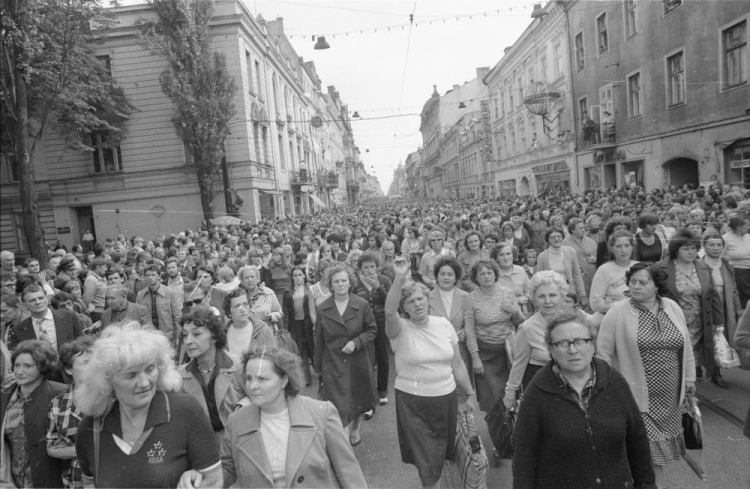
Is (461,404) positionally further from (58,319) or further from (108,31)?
(108,31)

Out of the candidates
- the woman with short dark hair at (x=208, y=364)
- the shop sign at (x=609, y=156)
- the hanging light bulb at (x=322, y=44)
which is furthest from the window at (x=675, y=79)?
the woman with short dark hair at (x=208, y=364)

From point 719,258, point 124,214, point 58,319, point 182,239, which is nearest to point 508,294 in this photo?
Answer: point 719,258

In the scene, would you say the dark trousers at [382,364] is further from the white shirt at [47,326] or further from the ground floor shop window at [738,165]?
the ground floor shop window at [738,165]

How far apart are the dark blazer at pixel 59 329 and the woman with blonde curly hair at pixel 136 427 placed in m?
2.79

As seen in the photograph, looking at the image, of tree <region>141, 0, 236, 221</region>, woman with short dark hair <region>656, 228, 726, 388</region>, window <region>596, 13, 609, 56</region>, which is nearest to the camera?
woman with short dark hair <region>656, 228, 726, 388</region>

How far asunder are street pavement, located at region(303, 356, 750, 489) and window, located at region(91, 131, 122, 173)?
76.6 feet

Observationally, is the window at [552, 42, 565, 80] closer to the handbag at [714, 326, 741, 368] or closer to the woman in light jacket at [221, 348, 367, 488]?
the handbag at [714, 326, 741, 368]

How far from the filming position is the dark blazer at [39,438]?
8.95ft

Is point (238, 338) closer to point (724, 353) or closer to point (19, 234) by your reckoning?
point (724, 353)

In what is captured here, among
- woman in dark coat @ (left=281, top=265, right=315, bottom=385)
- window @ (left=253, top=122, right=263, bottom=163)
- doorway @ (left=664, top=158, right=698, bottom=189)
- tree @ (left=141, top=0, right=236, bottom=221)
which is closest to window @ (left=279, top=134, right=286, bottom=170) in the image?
window @ (left=253, top=122, right=263, bottom=163)

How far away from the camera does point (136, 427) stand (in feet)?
7.14

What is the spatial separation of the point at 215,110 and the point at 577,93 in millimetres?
18556

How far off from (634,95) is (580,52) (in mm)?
5431

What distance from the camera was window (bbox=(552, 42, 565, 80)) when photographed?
2724cm
